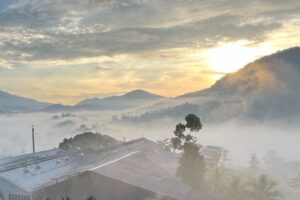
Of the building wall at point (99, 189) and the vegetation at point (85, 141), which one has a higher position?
the vegetation at point (85, 141)

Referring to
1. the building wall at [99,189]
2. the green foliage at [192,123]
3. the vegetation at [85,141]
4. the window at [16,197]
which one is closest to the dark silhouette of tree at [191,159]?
the green foliage at [192,123]

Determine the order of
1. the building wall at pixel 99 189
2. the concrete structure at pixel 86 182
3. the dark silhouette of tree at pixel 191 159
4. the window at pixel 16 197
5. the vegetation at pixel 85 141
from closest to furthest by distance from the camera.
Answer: the window at pixel 16 197 < the concrete structure at pixel 86 182 < the building wall at pixel 99 189 < the dark silhouette of tree at pixel 191 159 < the vegetation at pixel 85 141

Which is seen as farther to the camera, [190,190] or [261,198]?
[261,198]

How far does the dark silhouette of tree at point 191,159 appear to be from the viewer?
232 feet

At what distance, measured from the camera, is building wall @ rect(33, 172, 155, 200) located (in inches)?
2589

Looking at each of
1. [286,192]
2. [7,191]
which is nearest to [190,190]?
[7,191]

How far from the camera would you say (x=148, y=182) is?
7019cm

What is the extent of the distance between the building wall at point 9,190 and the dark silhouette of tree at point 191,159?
25.6 m

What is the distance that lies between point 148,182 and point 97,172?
910 centimetres

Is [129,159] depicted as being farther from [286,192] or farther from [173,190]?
[286,192]

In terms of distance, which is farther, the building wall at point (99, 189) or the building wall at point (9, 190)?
the building wall at point (99, 189)

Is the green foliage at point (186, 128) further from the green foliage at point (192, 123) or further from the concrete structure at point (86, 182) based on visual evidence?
the concrete structure at point (86, 182)

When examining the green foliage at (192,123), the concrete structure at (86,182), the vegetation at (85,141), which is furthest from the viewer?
the vegetation at (85,141)

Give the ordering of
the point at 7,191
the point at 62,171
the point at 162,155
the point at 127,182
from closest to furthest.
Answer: the point at 7,191 → the point at 127,182 → the point at 62,171 → the point at 162,155
